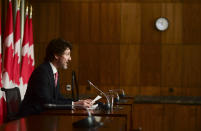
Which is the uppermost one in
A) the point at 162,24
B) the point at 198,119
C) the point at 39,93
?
the point at 162,24

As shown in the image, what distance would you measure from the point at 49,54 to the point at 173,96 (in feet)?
14.0

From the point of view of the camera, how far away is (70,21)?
8.28 meters

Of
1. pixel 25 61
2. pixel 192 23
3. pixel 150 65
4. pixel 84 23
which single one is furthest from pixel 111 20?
pixel 25 61

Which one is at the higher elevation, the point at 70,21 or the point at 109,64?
the point at 70,21

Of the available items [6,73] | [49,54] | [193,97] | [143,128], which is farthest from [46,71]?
[193,97]

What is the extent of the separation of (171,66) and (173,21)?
99cm

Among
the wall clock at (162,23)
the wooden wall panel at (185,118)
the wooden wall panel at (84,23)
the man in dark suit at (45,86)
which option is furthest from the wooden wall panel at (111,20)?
the man in dark suit at (45,86)

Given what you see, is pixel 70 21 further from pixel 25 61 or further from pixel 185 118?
pixel 185 118

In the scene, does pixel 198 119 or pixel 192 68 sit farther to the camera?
pixel 192 68

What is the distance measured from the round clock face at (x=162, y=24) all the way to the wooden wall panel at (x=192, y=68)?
2.26ft

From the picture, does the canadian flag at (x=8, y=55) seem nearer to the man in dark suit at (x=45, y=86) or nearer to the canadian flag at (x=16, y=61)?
the canadian flag at (x=16, y=61)

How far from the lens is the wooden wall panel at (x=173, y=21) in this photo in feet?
26.6

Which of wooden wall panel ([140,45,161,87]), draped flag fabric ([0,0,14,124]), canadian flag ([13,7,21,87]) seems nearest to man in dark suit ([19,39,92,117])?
draped flag fabric ([0,0,14,124])

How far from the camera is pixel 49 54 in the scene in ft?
15.0
